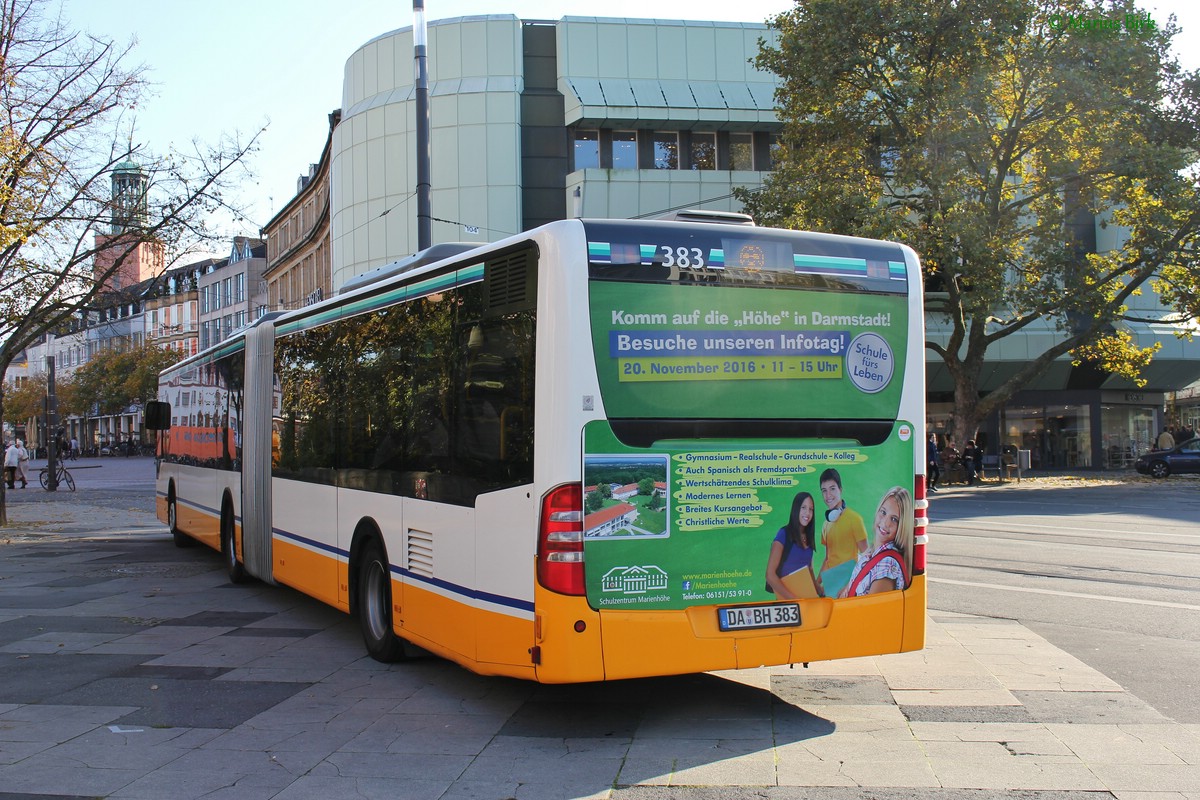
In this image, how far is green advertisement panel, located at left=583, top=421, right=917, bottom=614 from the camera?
5859 millimetres

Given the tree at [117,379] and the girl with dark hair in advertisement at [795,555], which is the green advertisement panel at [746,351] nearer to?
the girl with dark hair in advertisement at [795,555]

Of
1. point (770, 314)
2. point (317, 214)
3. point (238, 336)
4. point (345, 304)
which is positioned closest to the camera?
point (770, 314)

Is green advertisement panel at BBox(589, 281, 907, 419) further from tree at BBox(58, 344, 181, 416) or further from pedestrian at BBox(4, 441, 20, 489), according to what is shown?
tree at BBox(58, 344, 181, 416)

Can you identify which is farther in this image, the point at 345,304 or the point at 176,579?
the point at 176,579

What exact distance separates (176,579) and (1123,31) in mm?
27573

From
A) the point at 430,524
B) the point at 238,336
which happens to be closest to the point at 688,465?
the point at 430,524

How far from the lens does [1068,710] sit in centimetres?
661

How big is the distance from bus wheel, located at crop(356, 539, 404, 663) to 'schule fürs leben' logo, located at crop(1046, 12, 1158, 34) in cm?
2790

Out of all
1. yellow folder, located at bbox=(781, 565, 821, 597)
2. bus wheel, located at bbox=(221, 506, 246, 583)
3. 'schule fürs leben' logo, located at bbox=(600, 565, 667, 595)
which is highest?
'schule fürs leben' logo, located at bbox=(600, 565, 667, 595)

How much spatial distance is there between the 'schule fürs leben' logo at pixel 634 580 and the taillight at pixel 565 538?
160 millimetres

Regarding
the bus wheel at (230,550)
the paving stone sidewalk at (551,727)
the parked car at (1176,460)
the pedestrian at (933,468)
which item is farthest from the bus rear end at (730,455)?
the parked car at (1176,460)

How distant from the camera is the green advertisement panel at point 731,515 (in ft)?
A: 19.2

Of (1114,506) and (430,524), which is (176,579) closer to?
(430,524)

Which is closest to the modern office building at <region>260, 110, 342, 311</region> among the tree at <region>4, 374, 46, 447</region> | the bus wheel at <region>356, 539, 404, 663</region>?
the tree at <region>4, 374, 46, 447</region>
